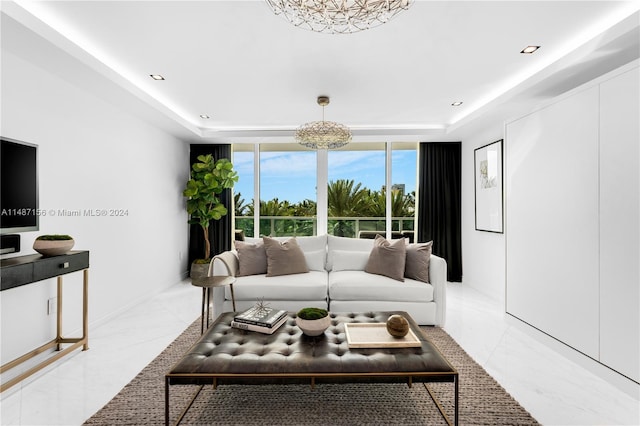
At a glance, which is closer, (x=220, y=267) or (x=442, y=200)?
(x=220, y=267)

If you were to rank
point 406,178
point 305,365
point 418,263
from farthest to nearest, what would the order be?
1. point 406,178
2. point 418,263
3. point 305,365

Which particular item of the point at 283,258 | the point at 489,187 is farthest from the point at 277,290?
the point at 489,187

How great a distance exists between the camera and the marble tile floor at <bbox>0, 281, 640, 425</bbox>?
1.94m

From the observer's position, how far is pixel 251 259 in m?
3.66

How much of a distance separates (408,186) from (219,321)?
4.27m

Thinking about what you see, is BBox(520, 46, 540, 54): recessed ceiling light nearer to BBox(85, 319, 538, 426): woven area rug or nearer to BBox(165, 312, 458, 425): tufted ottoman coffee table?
BBox(165, 312, 458, 425): tufted ottoman coffee table

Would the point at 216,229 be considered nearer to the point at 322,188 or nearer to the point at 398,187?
the point at 322,188

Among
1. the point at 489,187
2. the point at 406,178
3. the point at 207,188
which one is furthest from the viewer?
the point at 406,178

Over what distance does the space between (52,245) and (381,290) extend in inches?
109

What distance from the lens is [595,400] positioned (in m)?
2.09

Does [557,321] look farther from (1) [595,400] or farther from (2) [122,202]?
(2) [122,202]

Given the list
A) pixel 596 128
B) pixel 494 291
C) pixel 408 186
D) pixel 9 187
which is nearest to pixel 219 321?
pixel 9 187

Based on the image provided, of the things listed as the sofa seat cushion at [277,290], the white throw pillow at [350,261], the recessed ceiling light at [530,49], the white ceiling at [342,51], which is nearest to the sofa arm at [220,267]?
the sofa seat cushion at [277,290]

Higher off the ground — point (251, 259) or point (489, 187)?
point (489, 187)
